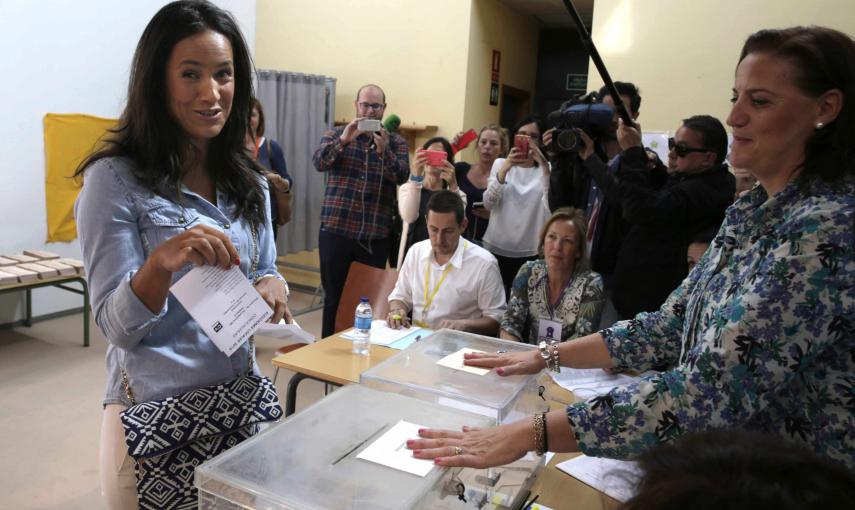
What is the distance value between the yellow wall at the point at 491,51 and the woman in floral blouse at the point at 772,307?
4549mm

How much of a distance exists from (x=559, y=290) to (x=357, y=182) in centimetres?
183

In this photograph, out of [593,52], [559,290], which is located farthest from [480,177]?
[593,52]

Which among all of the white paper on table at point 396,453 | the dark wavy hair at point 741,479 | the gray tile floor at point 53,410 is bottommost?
the gray tile floor at point 53,410

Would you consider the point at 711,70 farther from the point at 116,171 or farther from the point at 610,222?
the point at 116,171

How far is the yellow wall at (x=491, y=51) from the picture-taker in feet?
17.9

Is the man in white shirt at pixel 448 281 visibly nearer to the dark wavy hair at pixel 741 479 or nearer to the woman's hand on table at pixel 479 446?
the woman's hand on table at pixel 479 446

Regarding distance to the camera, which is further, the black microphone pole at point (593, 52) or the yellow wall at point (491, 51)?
the yellow wall at point (491, 51)

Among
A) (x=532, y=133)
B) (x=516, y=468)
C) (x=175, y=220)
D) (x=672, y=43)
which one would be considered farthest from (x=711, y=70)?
(x=175, y=220)

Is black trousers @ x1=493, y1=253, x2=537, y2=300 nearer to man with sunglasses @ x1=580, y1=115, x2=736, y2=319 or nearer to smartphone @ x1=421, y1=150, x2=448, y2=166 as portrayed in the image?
smartphone @ x1=421, y1=150, x2=448, y2=166

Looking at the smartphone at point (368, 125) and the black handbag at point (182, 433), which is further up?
the smartphone at point (368, 125)

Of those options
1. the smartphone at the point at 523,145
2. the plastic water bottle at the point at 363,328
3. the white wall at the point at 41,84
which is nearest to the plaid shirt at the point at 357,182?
the smartphone at the point at 523,145

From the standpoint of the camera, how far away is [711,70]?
437 centimetres

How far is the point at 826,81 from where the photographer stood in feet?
3.18

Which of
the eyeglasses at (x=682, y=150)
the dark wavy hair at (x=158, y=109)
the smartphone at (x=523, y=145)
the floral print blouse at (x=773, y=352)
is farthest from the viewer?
the smartphone at (x=523, y=145)
